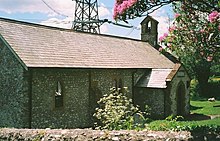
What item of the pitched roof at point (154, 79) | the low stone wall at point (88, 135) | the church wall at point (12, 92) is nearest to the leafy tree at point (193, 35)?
the low stone wall at point (88, 135)

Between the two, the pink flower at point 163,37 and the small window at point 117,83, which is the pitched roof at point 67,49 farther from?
the pink flower at point 163,37

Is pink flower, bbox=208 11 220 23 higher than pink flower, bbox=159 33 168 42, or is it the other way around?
pink flower, bbox=208 11 220 23

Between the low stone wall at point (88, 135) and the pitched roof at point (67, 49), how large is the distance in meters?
8.54

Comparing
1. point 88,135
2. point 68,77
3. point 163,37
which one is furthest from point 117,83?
point 88,135

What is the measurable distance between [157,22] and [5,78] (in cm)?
2515

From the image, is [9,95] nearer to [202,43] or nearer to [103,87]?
[103,87]

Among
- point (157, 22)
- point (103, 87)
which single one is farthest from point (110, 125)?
point (157, 22)

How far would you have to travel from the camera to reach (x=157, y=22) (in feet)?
136

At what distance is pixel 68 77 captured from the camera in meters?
21.9

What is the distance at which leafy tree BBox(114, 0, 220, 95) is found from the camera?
36.5 feet

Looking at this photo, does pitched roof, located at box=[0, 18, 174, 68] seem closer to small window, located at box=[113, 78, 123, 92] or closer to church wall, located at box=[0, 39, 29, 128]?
church wall, located at box=[0, 39, 29, 128]

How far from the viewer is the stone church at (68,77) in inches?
773

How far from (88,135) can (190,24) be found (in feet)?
22.9

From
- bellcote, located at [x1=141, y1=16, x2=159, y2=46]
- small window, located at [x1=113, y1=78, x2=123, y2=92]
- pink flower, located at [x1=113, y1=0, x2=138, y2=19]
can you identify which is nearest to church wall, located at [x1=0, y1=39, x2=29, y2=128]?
small window, located at [x1=113, y1=78, x2=123, y2=92]
